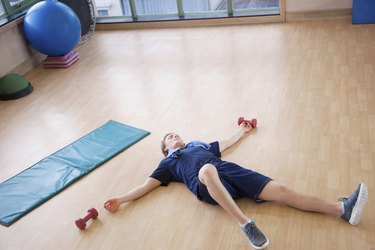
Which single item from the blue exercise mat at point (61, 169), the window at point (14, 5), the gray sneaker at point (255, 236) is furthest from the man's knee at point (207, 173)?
the window at point (14, 5)

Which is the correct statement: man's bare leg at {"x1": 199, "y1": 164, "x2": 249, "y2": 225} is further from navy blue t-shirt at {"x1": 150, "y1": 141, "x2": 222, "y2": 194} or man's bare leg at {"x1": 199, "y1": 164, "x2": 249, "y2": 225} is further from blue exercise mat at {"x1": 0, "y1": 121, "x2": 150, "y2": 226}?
blue exercise mat at {"x1": 0, "y1": 121, "x2": 150, "y2": 226}

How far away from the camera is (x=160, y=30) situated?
577cm

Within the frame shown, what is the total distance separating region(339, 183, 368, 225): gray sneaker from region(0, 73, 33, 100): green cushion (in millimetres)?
3288

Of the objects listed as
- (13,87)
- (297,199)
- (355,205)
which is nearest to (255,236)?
(297,199)

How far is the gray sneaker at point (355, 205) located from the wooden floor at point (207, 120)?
0.04 meters

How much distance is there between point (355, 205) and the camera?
→ 2350mm

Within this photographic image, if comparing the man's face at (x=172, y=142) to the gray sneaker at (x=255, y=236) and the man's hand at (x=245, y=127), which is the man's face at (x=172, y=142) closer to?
the man's hand at (x=245, y=127)

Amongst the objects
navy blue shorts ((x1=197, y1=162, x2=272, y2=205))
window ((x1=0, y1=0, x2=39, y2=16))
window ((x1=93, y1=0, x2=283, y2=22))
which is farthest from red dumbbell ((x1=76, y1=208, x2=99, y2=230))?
window ((x1=93, y1=0, x2=283, y2=22))

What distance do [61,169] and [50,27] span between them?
2.08 m

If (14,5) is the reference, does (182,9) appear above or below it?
below

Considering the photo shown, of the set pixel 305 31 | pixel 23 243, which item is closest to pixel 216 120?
pixel 23 243

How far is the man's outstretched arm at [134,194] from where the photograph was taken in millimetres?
2711

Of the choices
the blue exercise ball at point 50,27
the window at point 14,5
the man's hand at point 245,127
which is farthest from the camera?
the window at point 14,5

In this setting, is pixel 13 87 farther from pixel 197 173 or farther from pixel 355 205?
pixel 355 205
